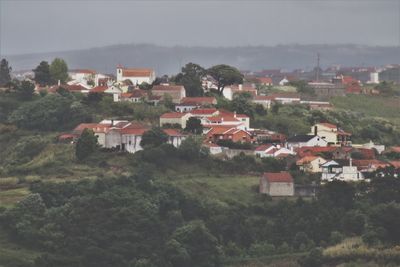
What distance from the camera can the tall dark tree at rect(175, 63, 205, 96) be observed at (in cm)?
6856

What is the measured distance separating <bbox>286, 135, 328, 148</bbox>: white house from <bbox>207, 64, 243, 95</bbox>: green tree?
10301 mm

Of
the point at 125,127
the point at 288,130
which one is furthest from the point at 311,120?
the point at 125,127

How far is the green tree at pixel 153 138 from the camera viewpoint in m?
55.1

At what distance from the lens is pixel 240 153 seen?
55.8 metres

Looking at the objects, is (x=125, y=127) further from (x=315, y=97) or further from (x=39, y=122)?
(x=315, y=97)

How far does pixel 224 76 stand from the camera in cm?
6988

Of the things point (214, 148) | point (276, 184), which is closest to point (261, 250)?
point (276, 184)

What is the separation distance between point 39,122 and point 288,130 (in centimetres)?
1368

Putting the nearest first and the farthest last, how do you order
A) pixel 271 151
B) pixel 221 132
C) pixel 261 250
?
1. pixel 261 250
2. pixel 271 151
3. pixel 221 132

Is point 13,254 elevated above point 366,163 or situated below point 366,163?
below

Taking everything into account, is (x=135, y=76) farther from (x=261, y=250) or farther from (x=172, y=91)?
(x=261, y=250)

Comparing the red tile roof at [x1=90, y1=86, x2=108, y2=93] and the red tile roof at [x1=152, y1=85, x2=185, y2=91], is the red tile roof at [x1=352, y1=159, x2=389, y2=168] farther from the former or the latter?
the red tile roof at [x1=90, y1=86, x2=108, y2=93]

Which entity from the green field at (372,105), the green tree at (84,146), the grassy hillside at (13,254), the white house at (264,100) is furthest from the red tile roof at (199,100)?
the grassy hillside at (13,254)

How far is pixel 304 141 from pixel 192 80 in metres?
11.4
